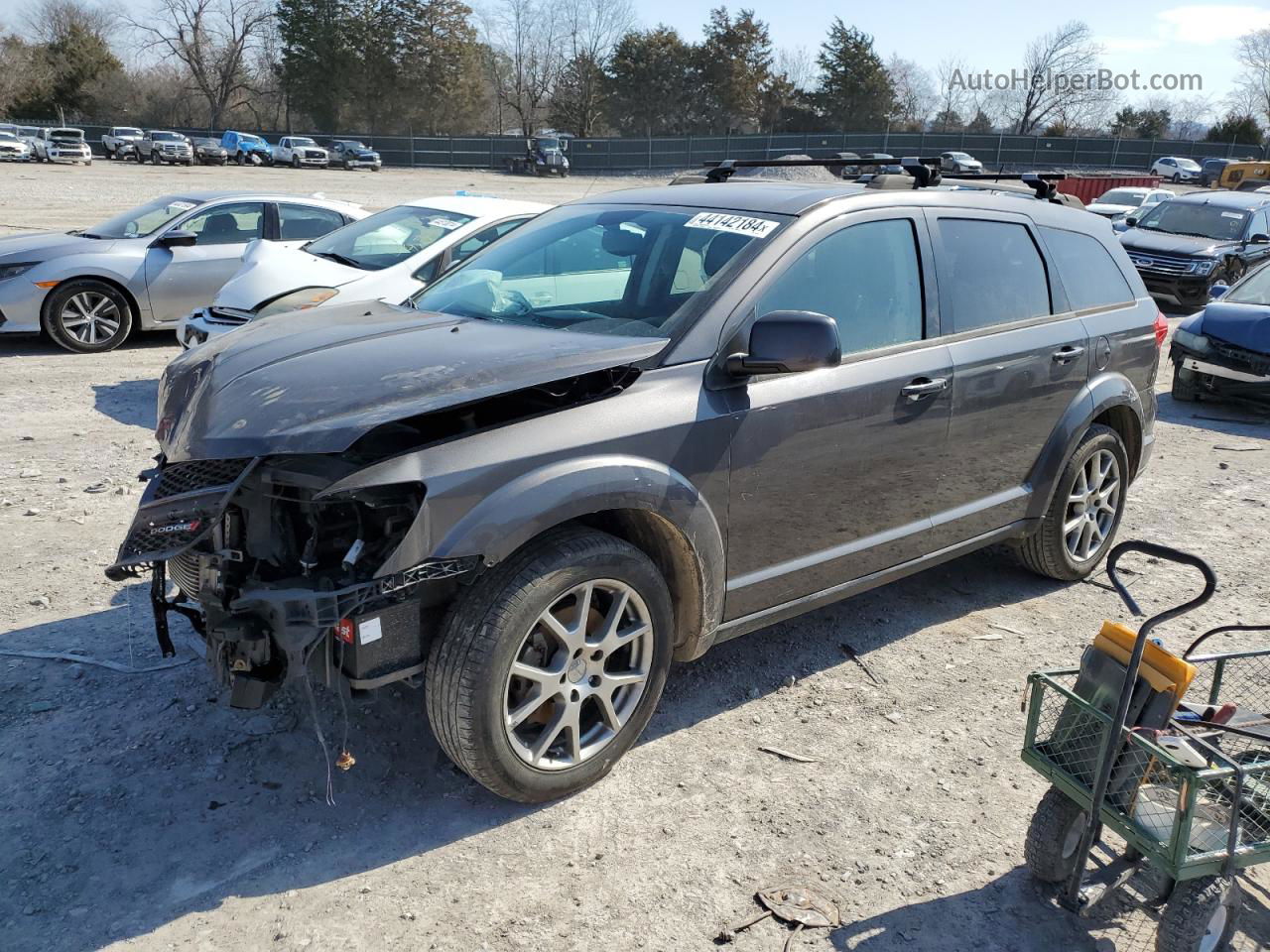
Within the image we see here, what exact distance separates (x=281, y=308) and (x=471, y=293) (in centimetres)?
392

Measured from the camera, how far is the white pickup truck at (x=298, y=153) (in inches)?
1983

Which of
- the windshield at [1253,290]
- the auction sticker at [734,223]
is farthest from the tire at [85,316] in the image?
the windshield at [1253,290]

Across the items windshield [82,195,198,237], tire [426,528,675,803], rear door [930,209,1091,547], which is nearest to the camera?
tire [426,528,675,803]

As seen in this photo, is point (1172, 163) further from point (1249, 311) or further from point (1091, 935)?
point (1091, 935)

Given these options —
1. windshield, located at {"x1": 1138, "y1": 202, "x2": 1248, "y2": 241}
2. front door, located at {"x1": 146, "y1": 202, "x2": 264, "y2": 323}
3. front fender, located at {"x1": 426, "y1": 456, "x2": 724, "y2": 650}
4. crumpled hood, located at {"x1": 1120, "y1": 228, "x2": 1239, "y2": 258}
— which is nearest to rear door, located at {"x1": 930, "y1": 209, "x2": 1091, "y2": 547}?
front fender, located at {"x1": 426, "y1": 456, "x2": 724, "y2": 650}

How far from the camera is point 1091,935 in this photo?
2779 mm

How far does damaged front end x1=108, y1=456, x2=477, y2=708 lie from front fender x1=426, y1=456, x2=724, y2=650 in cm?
9

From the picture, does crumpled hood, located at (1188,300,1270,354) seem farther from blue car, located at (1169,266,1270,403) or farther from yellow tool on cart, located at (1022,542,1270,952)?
yellow tool on cart, located at (1022,542,1270,952)

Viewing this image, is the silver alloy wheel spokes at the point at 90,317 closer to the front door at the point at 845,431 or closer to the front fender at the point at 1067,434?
the front door at the point at 845,431

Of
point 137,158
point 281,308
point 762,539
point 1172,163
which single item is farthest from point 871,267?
point 1172,163

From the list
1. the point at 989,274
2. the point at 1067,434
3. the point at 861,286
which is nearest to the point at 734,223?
the point at 861,286

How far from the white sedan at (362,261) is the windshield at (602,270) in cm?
335

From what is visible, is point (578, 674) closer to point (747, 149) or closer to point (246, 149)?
point (246, 149)

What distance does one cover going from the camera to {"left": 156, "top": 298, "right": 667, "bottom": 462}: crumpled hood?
9.21 feet
